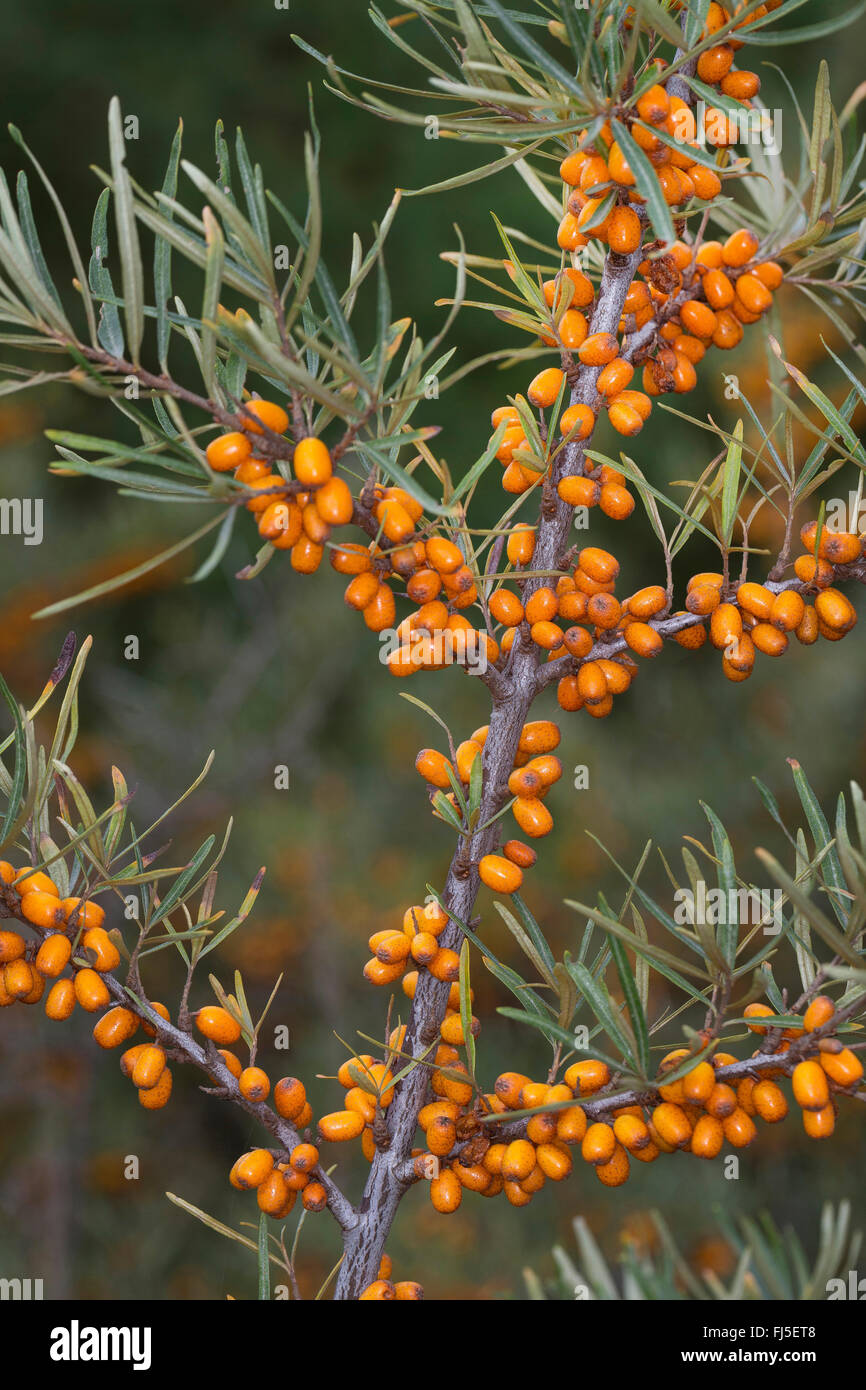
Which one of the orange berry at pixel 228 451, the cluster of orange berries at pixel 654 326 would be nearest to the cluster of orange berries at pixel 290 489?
the orange berry at pixel 228 451

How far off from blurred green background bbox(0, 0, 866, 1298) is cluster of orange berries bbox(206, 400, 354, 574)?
896mm

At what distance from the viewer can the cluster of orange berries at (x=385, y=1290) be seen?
0.43 meters

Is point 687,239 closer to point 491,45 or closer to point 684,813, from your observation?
point 491,45

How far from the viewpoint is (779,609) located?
0.46 metres

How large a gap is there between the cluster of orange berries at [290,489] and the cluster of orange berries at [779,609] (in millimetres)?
165

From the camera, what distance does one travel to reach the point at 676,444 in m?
1.95

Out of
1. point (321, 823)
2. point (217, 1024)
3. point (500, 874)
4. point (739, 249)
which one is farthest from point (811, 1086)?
point (321, 823)

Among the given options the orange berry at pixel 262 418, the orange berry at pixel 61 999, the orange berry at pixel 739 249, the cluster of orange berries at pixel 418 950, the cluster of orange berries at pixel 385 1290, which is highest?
the orange berry at pixel 739 249

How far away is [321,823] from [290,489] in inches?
43.4

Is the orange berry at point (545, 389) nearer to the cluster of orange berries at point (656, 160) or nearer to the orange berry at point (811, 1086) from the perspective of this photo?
the cluster of orange berries at point (656, 160)

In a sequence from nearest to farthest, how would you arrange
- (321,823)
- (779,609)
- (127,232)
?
(127,232) → (779,609) → (321,823)

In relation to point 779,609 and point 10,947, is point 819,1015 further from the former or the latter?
point 10,947
